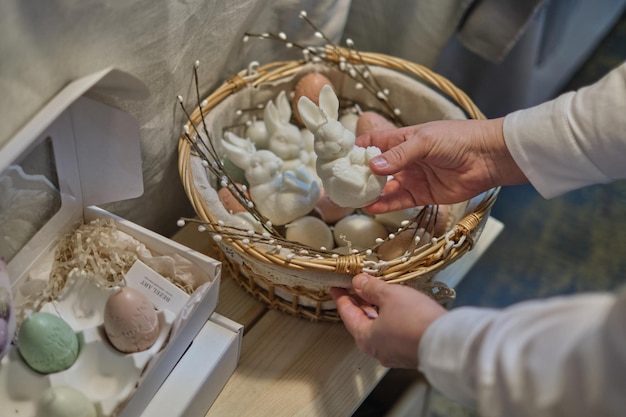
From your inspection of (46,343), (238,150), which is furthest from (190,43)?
(46,343)

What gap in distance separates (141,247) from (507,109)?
0.85 meters

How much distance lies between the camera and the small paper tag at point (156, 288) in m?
0.65

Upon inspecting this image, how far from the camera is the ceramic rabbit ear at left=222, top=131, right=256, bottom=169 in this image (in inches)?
31.0

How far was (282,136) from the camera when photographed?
0.83 meters

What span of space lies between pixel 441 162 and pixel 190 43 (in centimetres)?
33

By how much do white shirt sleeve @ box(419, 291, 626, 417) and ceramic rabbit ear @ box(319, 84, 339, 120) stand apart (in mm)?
328

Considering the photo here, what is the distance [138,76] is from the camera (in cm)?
68

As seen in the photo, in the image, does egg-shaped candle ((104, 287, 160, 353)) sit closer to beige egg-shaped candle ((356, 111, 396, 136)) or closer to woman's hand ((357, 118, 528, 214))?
woman's hand ((357, 118, 528, 214))

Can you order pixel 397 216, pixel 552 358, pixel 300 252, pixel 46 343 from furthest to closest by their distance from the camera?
pixel 397 216, pixel 300 252, pixel 46 343, pixel 552 358

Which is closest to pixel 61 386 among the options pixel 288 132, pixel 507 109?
pixel 288 132

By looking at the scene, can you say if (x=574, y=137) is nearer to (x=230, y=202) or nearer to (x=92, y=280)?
(x=230, y=202)

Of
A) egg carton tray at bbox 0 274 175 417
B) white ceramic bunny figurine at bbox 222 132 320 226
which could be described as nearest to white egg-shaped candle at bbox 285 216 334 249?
white ceramic bunny figurine at bbox 222 132 320 226

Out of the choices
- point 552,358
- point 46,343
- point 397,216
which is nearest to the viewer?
point 552,358

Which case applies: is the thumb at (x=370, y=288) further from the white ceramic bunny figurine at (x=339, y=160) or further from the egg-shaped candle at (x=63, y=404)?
the egg-shaped candle at (x=63, y=404)
